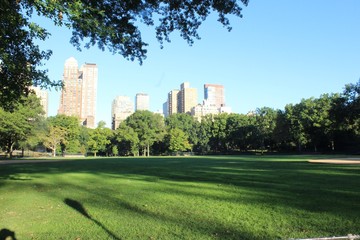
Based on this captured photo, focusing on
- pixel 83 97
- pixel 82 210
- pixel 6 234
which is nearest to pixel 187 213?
pixel 82 210

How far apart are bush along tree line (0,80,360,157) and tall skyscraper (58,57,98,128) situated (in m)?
55.4

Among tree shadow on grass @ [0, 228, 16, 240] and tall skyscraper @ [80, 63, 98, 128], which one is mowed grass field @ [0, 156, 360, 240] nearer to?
tree shadow on grass @ [0, 228, 16, 240]

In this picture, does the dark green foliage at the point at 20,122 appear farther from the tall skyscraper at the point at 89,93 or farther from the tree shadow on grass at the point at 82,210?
the tall skyscraper at the point at 89,93

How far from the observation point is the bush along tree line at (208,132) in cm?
6231

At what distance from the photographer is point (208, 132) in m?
111

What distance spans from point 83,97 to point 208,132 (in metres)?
91.5

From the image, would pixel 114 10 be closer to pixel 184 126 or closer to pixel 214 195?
pixel 214 195

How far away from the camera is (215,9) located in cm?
945

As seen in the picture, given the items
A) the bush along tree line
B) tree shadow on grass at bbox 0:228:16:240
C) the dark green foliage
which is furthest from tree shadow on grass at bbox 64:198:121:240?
the bush along tree line

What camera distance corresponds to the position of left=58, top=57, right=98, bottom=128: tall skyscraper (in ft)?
542

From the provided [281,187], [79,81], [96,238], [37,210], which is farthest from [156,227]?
[79,81]

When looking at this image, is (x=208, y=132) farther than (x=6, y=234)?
Yes

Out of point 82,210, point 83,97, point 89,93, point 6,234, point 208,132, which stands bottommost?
point 6,234

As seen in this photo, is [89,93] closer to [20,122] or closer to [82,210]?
[20,122]
